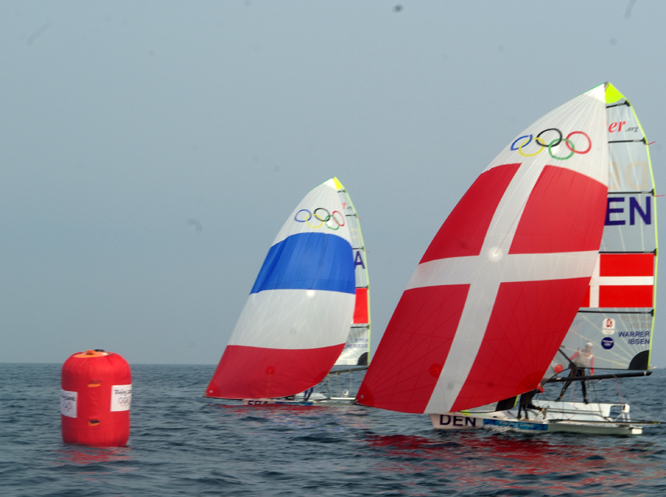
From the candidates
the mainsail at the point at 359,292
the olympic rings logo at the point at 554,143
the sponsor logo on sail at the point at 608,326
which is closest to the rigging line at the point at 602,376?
the sponsor logo on sail at the point at 608,326

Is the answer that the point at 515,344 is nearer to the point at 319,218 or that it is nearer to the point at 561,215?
the point at 561,215

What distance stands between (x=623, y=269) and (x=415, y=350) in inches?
214

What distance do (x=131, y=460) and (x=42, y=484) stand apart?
183 cm

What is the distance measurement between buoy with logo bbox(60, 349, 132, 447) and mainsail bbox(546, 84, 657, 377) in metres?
9.77

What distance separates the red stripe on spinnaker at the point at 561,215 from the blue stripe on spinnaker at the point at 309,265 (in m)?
9.12

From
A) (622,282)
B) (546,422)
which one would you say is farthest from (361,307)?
(546,422)

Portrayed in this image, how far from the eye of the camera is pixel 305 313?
A: 70.6 ft

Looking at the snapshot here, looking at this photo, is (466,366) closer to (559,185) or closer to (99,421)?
(559,185)

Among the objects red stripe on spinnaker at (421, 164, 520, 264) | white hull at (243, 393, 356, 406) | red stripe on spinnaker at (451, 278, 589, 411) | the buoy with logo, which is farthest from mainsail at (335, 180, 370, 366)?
the buoy with logo

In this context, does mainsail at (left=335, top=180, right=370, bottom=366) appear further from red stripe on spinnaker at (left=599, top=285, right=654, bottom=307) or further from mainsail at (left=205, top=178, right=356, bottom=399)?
red stripe on spinnaker at (left=599, top=285, right=654, bottom=307)

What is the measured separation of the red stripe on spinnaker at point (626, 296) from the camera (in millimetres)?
15219

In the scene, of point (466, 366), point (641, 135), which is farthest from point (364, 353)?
point (641, 135)

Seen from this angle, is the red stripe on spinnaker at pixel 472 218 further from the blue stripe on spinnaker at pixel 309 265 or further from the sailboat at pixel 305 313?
the blue stripe on spinnaker at pixel 309 265

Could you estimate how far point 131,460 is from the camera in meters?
11.0
